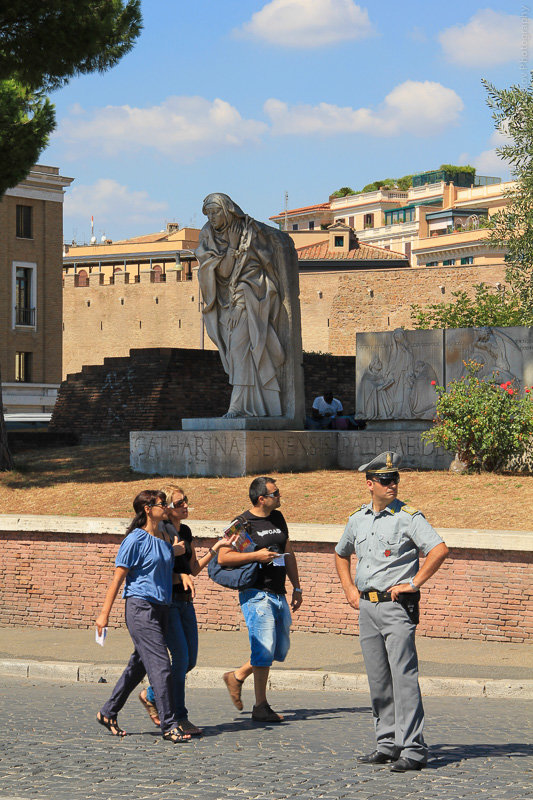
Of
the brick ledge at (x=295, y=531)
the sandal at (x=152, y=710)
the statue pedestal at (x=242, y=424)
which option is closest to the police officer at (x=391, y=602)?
the sandal at (x=152, y=710)

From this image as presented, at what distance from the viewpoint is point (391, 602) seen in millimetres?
6613

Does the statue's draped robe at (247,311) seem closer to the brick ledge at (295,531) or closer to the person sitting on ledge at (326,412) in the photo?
the person sitting on ledge at (326,412)

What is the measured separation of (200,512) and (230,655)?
173 inches

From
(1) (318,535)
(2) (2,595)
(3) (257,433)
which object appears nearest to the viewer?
(1) (318,535)

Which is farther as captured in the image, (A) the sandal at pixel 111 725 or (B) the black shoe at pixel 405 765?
(A) the sandal at pixel 111 725

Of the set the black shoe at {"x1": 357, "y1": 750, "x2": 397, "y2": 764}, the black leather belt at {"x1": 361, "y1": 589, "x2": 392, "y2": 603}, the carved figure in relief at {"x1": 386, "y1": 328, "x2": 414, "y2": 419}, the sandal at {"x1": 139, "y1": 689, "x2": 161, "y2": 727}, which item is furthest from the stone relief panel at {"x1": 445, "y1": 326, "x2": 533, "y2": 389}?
the black shoe at {"x1": 357, "y1": 750, "x2": 397, "y2": 764}

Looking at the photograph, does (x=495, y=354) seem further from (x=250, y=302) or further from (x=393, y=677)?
(x=393, y=677)

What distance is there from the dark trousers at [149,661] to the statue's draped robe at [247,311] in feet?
35.2

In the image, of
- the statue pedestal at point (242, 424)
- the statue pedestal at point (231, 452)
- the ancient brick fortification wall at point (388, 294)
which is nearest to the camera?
the statue pedestal at point (231, 452)

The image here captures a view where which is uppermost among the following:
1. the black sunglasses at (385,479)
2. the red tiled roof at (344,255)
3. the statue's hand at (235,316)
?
the red tiled roof at (344,255)

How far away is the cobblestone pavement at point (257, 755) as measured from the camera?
5969mm

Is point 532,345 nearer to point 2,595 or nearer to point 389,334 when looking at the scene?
point 389,334

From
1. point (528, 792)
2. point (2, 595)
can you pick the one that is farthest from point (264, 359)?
point (528, 792)

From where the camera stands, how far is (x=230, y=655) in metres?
10.9
